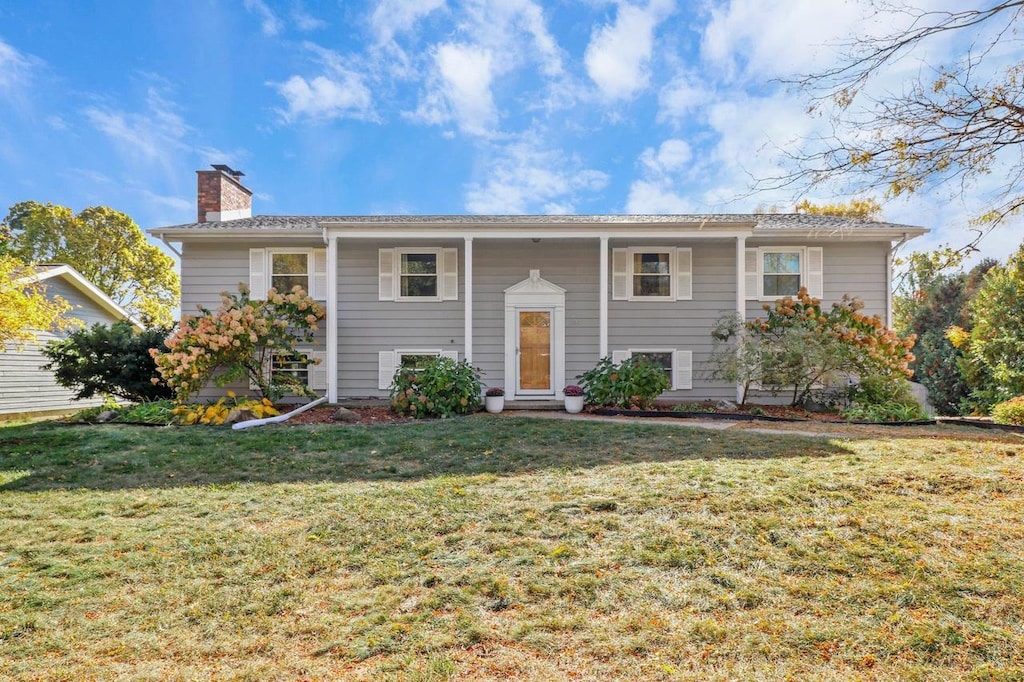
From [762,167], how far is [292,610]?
14.5ft

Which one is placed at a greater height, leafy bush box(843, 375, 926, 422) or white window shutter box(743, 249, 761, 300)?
white window shutter box(743, 249, 761, 300)

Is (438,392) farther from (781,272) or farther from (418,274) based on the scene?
(781,272)

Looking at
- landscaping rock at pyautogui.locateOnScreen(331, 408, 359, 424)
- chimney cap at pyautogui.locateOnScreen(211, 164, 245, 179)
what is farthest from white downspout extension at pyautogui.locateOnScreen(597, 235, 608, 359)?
chimney cap at pyautogui.locateOnScreen(211, 164, 245, 179)

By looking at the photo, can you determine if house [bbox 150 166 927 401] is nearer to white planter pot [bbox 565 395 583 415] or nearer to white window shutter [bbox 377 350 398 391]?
white window shutter [bbox 377 350 398 391]

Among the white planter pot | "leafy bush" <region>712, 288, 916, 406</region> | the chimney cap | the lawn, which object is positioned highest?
the chimney cap

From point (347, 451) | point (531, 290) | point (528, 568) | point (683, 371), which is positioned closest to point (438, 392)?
point (347, 451)

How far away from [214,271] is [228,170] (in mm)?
2738

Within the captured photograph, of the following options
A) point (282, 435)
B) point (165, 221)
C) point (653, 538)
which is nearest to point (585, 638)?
point (653, 538)

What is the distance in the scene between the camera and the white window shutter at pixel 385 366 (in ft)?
34.1

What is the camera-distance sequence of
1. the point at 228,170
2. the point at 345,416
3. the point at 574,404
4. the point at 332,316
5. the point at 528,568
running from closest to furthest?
the point at 528,568
the point at 345,416
the point at 574,404
the point at 332,316
the point at 228,170

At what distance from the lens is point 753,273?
10.4 m

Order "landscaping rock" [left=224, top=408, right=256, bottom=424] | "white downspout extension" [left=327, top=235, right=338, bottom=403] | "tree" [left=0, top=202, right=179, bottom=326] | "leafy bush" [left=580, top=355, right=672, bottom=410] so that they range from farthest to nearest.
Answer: "tree" [left=0, top=202, right=179, bottom=326] → "white downspout extension" [left=327, top=235, right=338, bottom=403] → "leafy bush" [left=580, top=355, right=672, bottom=410] → "landscaping rock" [left=224, top=408, right=256, bottom=424]

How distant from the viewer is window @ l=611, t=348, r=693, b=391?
1042 centimetres

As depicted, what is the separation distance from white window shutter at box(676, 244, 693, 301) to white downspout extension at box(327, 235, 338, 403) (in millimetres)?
6797
